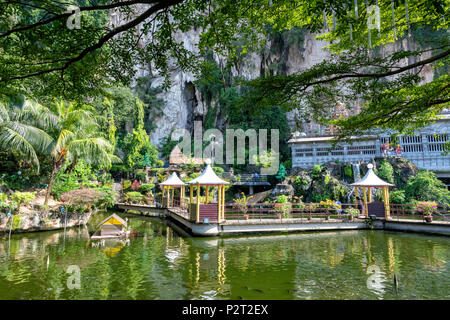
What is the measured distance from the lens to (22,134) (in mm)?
14578

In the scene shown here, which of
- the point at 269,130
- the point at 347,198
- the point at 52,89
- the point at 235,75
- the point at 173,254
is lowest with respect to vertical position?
the point at 173,254

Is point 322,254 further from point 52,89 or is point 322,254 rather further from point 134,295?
point 52,89

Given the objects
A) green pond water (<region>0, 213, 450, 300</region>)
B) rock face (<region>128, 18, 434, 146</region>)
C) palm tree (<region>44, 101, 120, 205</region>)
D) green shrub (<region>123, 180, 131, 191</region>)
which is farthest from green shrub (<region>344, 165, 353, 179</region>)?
green shrub (<region>123, 180, 131, 191</region>)

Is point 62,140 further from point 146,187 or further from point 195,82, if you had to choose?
point 146,187

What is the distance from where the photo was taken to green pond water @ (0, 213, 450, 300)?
606cm

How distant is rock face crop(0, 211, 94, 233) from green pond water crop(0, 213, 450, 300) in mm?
911

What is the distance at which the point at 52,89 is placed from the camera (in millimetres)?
5934

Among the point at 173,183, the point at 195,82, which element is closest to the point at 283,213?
the point at 173,183

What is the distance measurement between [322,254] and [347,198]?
12733mm

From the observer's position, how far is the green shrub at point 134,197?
90.7ft

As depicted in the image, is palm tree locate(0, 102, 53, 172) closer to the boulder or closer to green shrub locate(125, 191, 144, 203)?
green shrub locate(125, 191, 144, 203)
